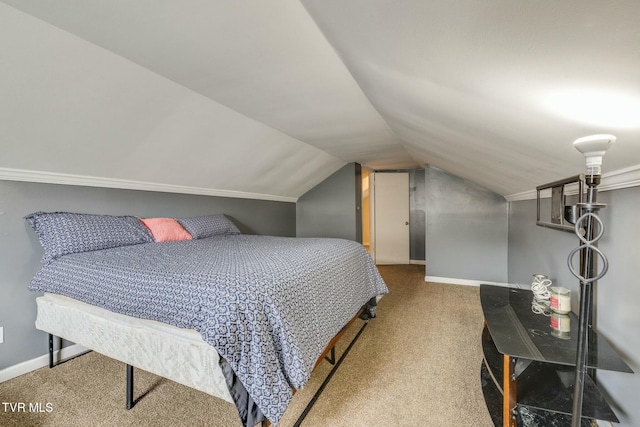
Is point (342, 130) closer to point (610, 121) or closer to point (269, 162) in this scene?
point (269, 162)

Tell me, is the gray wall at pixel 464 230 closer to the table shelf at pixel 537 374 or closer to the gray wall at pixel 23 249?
the table shelf at pixel 537 374

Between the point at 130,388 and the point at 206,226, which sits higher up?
the point at 206,226

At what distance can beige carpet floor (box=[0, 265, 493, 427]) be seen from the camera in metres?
1.50

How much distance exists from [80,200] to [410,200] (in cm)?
505

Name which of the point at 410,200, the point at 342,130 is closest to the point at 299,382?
the point at 342,130

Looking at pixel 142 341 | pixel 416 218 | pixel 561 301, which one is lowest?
pixel 142 341

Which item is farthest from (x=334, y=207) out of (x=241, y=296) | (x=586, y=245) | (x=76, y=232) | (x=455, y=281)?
(x=586, y=245)

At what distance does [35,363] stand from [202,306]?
5.93 ft

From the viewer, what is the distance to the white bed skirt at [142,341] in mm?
1258

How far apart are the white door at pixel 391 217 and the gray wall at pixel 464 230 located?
129 centimetres

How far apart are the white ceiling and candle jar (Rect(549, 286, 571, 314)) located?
669 millimetres

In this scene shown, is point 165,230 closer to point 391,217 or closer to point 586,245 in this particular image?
Answer: point 586,245

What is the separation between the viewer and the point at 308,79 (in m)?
1.89

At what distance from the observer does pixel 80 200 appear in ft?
7.66
